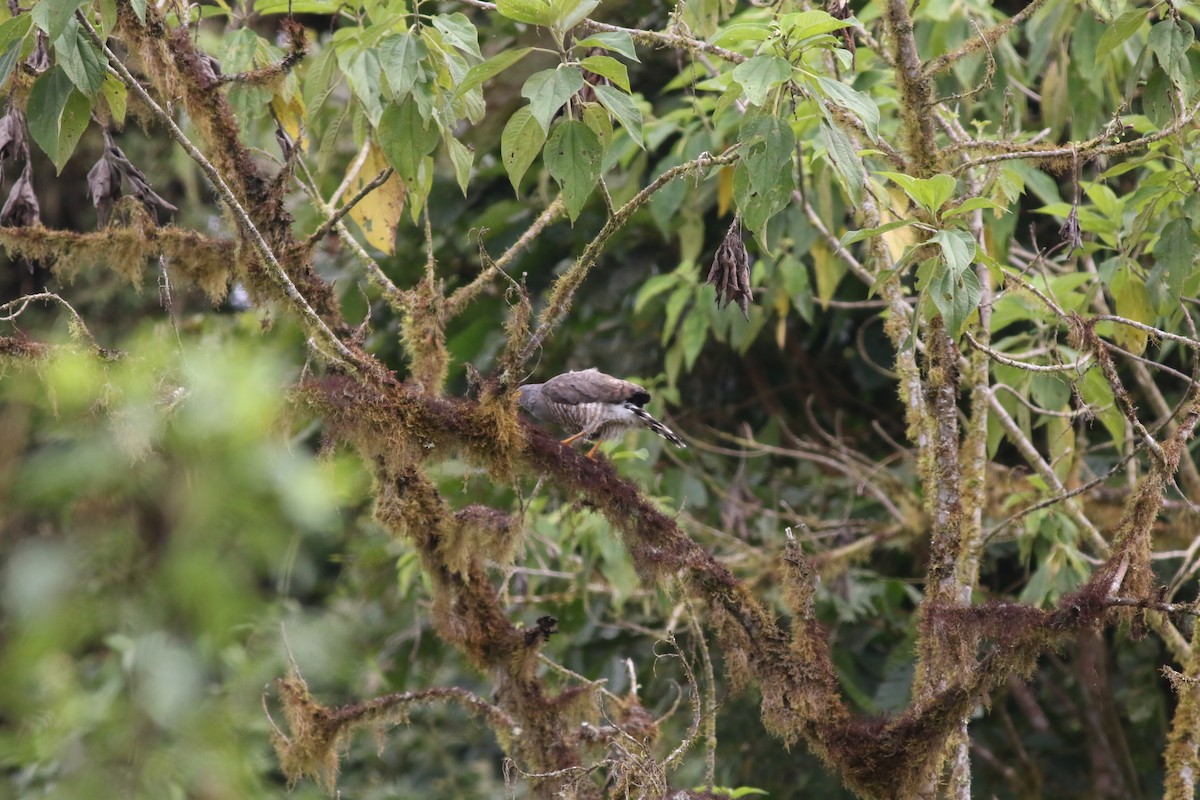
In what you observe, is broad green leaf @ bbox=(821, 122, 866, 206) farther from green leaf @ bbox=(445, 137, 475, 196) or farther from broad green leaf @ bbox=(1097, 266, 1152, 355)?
broad green leaf @ bbox=(1097, 266, 1152, 355)

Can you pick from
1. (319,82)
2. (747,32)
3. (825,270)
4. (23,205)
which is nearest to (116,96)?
(23,205)

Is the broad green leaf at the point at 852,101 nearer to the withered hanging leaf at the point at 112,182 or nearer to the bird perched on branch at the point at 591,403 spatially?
the bird perched on branch at the point at 591,403

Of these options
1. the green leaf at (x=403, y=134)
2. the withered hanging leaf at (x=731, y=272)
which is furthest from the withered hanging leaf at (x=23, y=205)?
the withered hanging leaf at (x=731, y=272)

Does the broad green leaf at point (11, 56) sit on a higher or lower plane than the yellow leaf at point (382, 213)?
higher

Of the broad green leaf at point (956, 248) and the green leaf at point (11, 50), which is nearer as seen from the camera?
the broad green leaf at point (956, 248)

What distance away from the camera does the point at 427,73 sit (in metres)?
2.36

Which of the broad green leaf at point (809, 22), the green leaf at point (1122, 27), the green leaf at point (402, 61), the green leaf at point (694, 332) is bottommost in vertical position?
the green leaf at point (694, 332)

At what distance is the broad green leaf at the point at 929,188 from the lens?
6.82ft

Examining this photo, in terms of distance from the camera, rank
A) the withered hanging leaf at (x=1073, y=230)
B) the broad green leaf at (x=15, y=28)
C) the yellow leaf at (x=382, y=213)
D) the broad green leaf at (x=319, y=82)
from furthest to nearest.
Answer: the yellow leaf at (x=382, y=213)
the broad green leaf at (x=319, y=82)
the withered hanging leaf at (x=1073, y=230)
the broad green leaf at (x=15, y=28)

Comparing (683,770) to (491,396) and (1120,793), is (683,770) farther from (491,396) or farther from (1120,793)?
(491,396)

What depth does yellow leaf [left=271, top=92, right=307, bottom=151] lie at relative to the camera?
9.96 feet

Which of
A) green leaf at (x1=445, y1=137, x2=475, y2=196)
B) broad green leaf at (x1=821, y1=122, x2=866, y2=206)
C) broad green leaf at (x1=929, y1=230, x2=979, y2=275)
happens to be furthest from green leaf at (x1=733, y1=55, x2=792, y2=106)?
green leaf at (x1=445, y1=137, x2=475, y2=196)

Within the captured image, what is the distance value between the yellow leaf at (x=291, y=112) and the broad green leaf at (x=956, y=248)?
1674 millimetres

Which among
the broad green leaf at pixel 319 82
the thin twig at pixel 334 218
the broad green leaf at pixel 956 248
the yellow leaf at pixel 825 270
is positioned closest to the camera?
the broad green leaf at pixel 956 248
